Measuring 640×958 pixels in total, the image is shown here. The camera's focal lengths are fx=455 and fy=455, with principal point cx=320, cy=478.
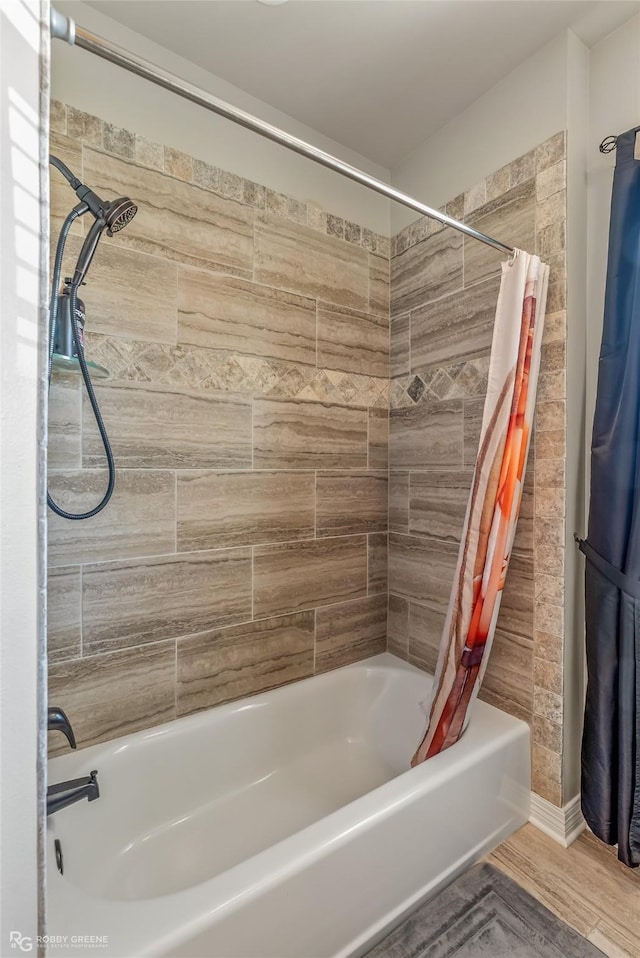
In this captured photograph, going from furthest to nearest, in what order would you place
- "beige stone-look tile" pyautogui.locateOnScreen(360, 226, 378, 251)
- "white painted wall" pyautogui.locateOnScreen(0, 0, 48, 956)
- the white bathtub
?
"beige stone-look tile" pyautogui.locateOnScreen(360, 226, 378, 251) → the white bathtub → "white painted wall" pyautogui.locateOnScreen(0, 0, 48, 956)

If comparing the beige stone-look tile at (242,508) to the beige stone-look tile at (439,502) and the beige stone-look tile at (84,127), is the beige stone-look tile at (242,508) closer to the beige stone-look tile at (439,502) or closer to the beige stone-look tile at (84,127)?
the beige stone-look tile at (439,502)

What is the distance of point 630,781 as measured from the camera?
1371mm

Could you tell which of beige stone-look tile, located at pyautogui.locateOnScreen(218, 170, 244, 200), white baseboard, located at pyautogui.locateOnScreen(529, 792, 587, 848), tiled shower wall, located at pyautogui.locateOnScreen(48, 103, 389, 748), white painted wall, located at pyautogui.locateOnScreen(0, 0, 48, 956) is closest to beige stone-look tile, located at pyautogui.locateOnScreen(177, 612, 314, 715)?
tiled shower wall, located at pyautogui.locateOnScreen(48, 103, 389, 748)

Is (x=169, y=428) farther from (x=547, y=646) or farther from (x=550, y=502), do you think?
(x=547, y=646)

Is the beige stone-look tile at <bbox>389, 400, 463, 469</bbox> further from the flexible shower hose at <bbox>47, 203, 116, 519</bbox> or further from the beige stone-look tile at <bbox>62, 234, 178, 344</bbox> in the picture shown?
the flexible shower hose at <bbox>47, 203, 116, 519</bbox>

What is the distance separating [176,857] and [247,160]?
7.98 ft

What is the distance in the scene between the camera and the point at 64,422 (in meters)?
1.42

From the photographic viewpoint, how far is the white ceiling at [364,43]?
1407mm

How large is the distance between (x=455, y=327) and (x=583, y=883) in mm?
1921

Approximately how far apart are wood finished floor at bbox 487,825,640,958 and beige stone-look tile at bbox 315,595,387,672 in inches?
33.6

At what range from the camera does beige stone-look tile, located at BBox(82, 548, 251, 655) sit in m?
1.49

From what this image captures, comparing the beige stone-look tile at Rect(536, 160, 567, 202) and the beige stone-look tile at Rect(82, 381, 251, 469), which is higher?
the beige stone-look tile at Rect(536, 160, 567, 202)

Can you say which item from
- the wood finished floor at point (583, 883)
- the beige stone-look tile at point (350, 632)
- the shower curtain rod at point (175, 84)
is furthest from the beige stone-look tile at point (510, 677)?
the shower curtain rod at point (175, 84)

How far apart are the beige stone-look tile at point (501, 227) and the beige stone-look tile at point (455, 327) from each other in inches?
1.8
